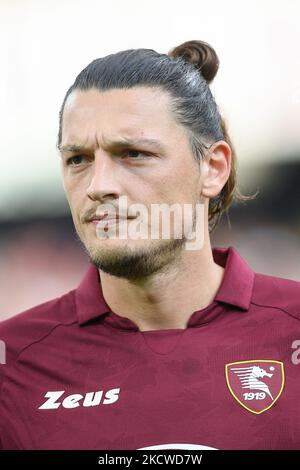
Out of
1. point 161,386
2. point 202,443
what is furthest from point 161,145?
point 202,443

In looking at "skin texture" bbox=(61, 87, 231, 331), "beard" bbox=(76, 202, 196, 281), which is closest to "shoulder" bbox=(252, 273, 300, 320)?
"skin texture" bbox=(61, 87, 231, 331)

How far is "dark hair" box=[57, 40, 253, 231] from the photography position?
183 centimetres

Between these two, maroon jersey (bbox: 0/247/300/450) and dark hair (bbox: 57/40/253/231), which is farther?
dark hair (bbox: 57/40/253/231)

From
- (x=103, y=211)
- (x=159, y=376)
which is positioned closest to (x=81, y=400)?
(x=159, y=376)

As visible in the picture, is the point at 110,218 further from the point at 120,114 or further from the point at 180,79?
the point at 180,79

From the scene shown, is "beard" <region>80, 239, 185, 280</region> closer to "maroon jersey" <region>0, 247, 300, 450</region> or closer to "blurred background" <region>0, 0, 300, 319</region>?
"maroon jersey" <region>0, 247, 300, 450</region>

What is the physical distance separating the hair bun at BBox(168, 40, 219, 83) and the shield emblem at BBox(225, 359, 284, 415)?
0.79 meters

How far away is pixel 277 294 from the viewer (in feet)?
6.25

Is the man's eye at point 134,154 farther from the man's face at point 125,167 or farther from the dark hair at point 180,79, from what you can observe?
the dark hair at point 180,79

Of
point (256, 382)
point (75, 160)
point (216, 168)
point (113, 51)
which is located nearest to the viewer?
point (256, 382)

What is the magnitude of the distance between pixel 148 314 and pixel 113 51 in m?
2.95
